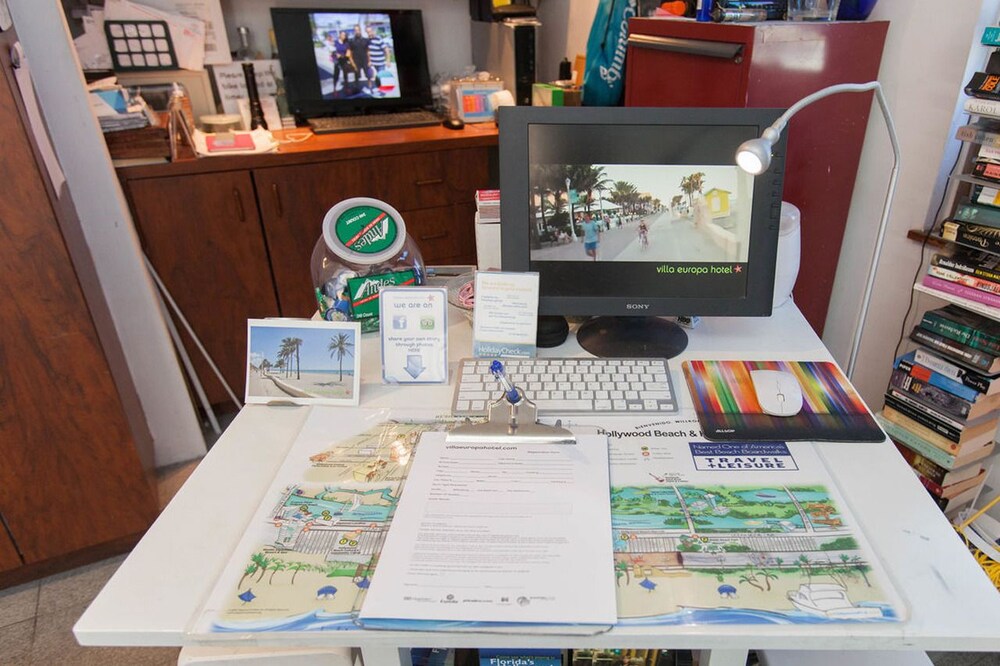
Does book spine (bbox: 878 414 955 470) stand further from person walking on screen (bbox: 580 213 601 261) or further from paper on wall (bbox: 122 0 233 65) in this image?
paper on wall (bbox: 122 0 233 65)

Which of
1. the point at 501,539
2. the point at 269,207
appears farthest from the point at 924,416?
the point at 269,207

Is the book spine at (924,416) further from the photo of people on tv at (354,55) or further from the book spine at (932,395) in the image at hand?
the photo of people on tv at (354,55)

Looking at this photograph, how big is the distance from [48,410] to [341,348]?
3.34ft

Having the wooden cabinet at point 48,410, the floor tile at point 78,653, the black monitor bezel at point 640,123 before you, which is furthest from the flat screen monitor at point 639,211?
the floor tile at point 78,653

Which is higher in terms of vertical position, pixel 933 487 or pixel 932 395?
pixel 932 395

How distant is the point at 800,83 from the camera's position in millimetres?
1560

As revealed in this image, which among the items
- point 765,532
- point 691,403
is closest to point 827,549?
point 765,532

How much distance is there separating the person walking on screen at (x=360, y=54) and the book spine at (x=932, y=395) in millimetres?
2126

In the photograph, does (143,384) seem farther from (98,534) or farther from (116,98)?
(116,98)

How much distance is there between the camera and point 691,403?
104 centimetres

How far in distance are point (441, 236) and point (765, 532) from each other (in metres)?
1.94

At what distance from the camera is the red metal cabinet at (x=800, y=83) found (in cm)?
152

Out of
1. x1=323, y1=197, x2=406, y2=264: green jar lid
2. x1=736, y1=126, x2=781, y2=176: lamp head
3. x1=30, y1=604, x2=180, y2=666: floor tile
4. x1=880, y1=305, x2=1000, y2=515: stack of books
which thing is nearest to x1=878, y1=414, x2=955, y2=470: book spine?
x1=880, y1=305, x2=1000, y2=515: stack of books

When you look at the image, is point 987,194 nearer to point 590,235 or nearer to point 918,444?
point 918,444
